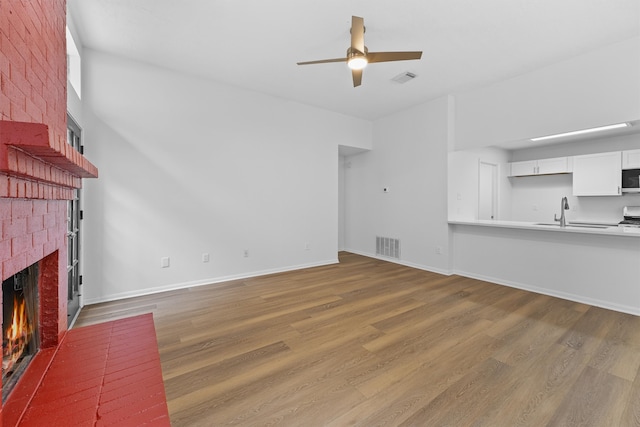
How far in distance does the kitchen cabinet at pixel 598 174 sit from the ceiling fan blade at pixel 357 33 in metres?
4.70

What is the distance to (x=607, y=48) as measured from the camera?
10.0ft

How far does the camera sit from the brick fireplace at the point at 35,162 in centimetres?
102

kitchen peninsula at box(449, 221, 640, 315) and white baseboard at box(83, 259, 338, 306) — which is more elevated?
kitchen peninsula at box(449, 221, 640, 315)

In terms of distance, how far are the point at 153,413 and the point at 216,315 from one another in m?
1.63

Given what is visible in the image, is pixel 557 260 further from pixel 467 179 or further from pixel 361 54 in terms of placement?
pixel 361 54

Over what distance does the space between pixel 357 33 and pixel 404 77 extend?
174 cm

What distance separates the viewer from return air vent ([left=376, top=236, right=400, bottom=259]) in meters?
5.32

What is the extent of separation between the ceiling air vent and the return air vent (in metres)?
2.85

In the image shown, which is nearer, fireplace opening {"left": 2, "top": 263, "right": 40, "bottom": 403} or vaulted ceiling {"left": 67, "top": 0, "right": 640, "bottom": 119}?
fireplace opening {"left": 2, "top": 263, "right": 40, "bottom": 403}

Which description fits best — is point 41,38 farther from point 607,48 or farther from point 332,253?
point 607,48

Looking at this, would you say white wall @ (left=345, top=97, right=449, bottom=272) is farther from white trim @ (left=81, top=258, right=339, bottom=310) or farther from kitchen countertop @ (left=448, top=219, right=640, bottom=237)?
white trim @ (left=81, top=258, right=339, bottom=310)

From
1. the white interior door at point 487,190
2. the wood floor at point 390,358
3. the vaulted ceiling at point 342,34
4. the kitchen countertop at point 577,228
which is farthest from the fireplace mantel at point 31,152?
the white interior door at point 487,190

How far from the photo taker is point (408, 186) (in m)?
5.09

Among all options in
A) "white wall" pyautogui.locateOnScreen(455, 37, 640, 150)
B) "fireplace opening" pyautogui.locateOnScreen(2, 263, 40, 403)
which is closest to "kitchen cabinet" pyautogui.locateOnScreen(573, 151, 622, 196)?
"white wall" pyautogui.locateOnScreen(455, 37, 640, 150)
